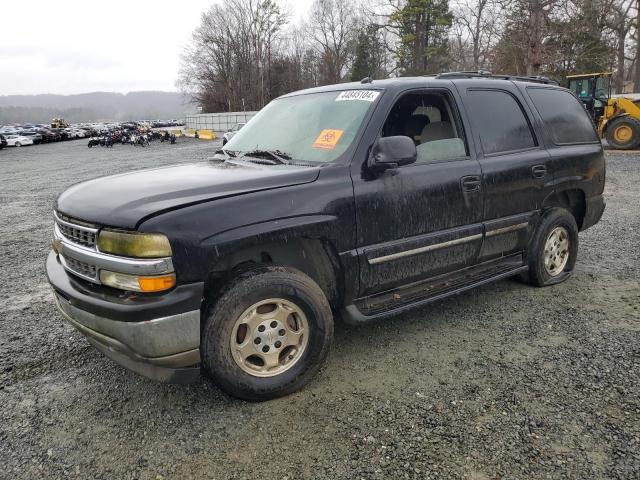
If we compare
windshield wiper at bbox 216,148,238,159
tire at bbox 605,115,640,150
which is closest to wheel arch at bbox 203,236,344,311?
windshield wiper at bbox 216,148,238,159

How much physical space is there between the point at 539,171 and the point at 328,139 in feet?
6.62

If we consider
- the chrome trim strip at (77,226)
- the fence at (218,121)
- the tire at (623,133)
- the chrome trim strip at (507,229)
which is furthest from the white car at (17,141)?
the chrome trim strip at (507,229)

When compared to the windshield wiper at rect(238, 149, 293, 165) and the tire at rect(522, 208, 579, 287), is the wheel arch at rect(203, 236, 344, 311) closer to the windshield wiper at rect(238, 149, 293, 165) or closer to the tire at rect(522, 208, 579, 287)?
the windshield wiper at rect(238, 149, 293, 165)

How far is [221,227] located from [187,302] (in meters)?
0.44

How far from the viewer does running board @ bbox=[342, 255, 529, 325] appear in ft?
10.6

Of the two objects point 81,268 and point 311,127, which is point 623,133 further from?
point 81,268

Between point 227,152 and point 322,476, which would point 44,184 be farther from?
point 322,476

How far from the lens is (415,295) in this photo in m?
3.53

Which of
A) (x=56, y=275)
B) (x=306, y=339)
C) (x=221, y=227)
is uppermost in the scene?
(x=221, y=227)

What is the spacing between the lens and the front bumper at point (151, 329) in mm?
2488

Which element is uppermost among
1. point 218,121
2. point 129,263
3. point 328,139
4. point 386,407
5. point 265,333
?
point 218,121

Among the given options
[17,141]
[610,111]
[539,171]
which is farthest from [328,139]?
[17,141]

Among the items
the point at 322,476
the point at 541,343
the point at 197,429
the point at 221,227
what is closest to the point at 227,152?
the point at 221,227

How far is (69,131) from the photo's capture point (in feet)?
177
